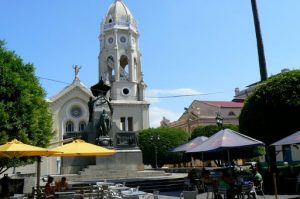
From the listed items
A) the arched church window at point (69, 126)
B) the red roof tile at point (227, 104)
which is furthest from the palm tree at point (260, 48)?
the red roof tile at point (227, 104)

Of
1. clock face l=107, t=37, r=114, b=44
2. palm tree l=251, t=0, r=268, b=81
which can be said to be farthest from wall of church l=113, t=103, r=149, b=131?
palm tree l=251, t=0, r=268, b=81

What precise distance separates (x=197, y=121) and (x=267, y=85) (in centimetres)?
5482

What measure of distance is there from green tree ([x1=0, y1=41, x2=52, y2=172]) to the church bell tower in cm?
4163

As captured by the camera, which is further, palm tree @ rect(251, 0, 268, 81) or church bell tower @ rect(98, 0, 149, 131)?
church bell tower @ rect(98, 0, 149, 131)

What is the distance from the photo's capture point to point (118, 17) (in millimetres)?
66125

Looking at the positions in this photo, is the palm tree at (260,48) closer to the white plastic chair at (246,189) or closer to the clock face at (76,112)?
the white plastic chair at (246,189)

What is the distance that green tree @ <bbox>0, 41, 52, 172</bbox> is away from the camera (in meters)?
19.1

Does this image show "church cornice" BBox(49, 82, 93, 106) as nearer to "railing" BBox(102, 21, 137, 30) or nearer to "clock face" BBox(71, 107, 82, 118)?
"clock face" BBox(71, 107, 82, 118)

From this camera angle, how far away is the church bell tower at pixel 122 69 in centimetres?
6431

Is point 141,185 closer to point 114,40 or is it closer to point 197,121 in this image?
point 114,40

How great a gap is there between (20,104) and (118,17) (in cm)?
4876

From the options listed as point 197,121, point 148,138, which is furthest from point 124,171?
point 197,121

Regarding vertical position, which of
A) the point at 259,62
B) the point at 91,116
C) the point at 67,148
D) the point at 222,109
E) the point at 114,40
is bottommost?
the point at 67,148

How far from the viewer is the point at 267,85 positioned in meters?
20.9
